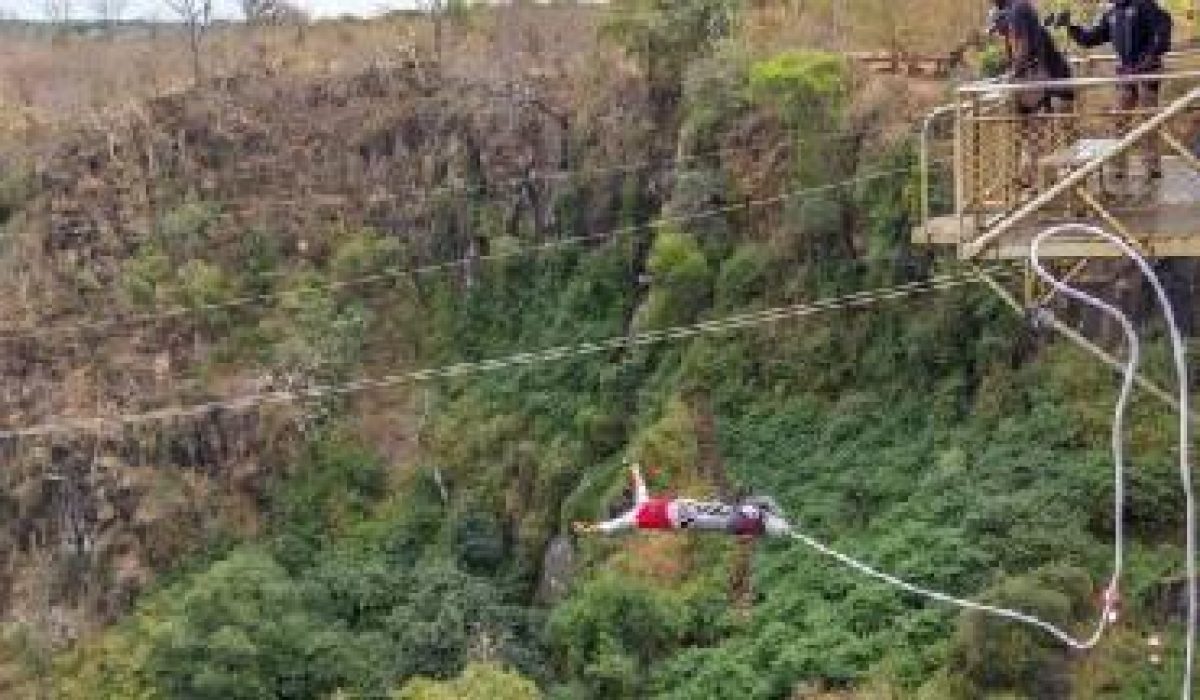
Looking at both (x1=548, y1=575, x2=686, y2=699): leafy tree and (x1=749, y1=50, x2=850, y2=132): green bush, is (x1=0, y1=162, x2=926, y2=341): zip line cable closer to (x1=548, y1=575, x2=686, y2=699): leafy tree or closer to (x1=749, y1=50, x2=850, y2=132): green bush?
(x1=749, y1=50, x2=850, y2=132): green bush

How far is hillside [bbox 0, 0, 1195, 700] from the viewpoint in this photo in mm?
16531

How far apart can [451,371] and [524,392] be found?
202 cm

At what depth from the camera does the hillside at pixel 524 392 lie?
651 inches

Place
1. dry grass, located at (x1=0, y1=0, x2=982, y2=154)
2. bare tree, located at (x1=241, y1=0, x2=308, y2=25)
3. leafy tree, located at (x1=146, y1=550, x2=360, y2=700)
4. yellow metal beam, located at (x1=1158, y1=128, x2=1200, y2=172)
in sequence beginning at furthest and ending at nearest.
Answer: bare tree, located at (x1=241, y1=0, x2=308, y2=25) < dry grass, located at (x1=0, y1=0, x2=982, y2=154) < leafy tree, located at (x1=146, y1=550, x2=360, y2=700) < yellow metal beam, located at (x1=1158, y1=128, x2=1200, y2=172)

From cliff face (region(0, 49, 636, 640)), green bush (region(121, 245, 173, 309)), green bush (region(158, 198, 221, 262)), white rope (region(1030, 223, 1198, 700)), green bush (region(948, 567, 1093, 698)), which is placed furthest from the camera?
green bush (region(158, 198, 221, 262))

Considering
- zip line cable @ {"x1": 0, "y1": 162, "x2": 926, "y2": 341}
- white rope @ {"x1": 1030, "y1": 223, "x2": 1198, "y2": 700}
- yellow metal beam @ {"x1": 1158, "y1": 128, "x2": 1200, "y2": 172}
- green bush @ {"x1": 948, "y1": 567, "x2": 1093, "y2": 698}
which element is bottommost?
green bush @ {"x1": 948, "y1": 567, "x2": 1093, "y2": 698}

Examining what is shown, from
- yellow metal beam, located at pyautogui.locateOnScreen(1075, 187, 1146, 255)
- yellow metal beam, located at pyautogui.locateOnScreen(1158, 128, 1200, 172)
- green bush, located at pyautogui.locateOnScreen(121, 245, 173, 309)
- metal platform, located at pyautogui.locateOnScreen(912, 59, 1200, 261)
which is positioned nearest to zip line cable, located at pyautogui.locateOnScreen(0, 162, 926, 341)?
green bush, located at pyautogui.locateOnScreen(121, 245, 173, 309)

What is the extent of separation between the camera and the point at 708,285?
22.1 m

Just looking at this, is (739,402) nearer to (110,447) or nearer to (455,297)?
(455,297)

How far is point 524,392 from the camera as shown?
78.1 ft

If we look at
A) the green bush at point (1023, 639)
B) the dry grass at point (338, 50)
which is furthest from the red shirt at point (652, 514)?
the dry grass at point (338, 50)

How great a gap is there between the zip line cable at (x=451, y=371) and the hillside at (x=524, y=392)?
0.07 m

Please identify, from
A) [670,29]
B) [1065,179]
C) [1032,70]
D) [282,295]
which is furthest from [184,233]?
[1065,179]

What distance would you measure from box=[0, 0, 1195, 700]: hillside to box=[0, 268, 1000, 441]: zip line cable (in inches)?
2.8
